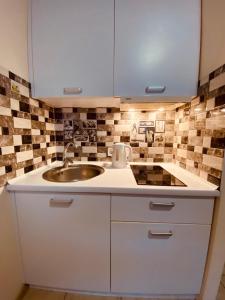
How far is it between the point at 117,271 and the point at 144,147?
3.11ft

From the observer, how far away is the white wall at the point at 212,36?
756mm

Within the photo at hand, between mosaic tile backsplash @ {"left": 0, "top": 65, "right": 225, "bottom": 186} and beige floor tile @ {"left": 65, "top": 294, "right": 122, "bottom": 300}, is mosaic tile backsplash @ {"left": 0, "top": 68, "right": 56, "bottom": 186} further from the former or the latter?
beige floor tile @ {"left": 65, "top": 294, "right": 122, "bottom": 300}

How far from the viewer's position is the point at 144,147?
1.36 metres

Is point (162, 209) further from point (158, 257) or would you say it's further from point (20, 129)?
point (20, 129)

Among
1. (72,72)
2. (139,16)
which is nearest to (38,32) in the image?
(72,72)

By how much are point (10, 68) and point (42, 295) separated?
4.65 ft

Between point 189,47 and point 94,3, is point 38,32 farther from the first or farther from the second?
point 189,47

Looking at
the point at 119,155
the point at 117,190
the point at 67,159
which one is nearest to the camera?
the point at 117,190

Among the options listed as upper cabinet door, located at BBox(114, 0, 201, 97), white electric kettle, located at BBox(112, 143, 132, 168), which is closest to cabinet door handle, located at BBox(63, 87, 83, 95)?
upper cabinet door, located at BBox(114, 0, 201, 97)

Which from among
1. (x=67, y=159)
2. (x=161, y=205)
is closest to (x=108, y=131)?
(x=67, y=159)

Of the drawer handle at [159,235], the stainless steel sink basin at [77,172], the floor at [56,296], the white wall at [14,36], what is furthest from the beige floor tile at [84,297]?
the white wall at [14,36]

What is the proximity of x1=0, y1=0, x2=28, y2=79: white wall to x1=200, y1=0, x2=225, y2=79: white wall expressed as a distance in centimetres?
111

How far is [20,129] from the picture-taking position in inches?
35.4

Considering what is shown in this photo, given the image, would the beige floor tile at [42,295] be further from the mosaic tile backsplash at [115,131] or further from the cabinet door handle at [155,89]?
the cabinet door handle at [155,89]
